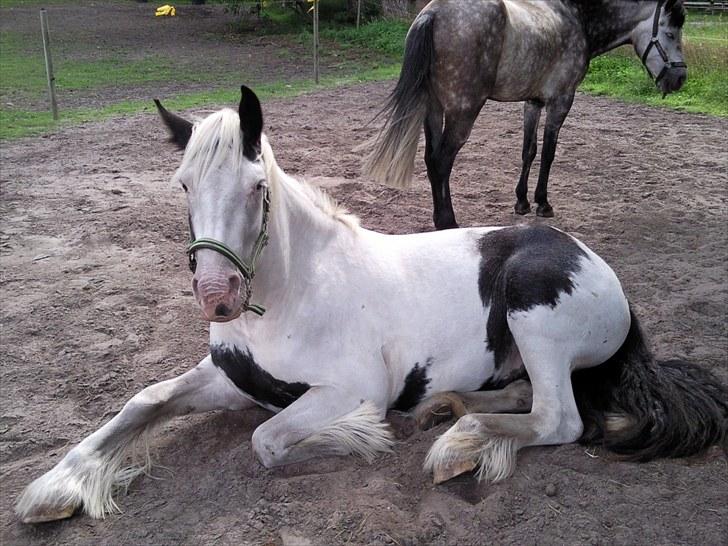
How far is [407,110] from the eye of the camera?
5273 millimetres

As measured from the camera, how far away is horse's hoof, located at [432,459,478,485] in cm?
247

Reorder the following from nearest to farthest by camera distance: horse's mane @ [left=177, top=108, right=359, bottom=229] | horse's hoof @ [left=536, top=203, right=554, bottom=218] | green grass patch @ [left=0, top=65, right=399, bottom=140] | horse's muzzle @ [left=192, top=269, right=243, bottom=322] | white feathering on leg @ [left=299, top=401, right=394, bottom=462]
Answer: horse's muzzle @ [left=192, top=269, right=243, bottom=322]
horse's mane @ [left=177, top=108, right=359, bottom=229]
white feathering on leg @ [left=299, top=401, right=394, bottom=462]
horse's hoof @ [left=536, top=203, right=554, bottom=218]
green grass patch @ [left=0, top=65, right=399, bottom=140]

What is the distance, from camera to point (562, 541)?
220 cm

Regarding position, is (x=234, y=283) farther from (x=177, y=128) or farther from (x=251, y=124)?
(x=177, y=128)

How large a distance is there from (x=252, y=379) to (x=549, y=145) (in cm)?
425

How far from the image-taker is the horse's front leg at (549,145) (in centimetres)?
586

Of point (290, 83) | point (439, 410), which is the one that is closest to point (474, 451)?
point (439, 410)

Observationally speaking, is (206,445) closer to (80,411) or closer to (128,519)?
(128,519)

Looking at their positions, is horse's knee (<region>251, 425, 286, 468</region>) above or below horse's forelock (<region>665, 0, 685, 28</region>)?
below

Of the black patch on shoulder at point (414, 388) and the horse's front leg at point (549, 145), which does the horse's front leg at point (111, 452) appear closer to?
the black patch on shoulder at point (414, 388)

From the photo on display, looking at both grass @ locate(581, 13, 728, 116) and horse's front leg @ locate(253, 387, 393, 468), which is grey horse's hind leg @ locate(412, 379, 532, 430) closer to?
horse's front leg @ locate(253, 387, 393, 468)

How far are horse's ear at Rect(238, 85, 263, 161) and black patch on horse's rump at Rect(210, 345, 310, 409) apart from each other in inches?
32.9

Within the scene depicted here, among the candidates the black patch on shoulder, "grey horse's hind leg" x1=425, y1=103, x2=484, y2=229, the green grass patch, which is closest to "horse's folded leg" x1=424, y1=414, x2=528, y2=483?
the black patch on shoulder

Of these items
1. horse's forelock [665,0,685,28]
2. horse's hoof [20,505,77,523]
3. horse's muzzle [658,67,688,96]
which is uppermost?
horse's forelock [665,0,685,28]
